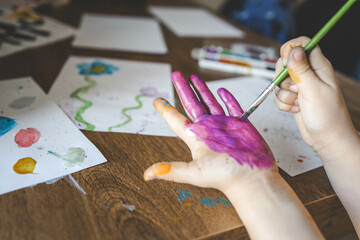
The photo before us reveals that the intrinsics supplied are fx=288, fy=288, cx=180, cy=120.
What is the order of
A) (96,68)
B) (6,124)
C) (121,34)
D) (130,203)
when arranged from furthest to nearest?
(121,34), (96,68), (6,124), (130,203)

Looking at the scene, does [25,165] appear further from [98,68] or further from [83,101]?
[98,68]

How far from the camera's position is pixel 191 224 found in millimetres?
408

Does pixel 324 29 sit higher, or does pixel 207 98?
pixel 324 29

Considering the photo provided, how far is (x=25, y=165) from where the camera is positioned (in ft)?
1.52

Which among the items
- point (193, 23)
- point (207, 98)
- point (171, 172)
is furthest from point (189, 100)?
point (193, 23)

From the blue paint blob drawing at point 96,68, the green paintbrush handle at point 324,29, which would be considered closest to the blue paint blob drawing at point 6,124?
the blue paint blob drawing at point 96,68

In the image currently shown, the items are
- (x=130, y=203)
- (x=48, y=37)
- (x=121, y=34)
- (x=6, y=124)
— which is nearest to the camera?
(x=130, y=203)

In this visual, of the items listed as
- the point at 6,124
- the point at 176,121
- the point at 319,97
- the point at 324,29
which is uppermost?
the point at 324,29

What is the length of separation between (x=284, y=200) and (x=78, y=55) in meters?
0.70

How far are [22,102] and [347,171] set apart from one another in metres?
0.65

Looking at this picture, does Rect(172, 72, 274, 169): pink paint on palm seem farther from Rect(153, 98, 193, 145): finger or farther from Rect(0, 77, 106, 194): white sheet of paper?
Rect(0, 77, 106, 194): white sheet of paper

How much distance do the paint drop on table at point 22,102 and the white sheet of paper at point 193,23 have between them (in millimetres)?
669

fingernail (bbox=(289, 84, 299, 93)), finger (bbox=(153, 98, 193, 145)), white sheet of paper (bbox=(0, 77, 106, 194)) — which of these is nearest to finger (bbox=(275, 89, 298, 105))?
fingernail (bbox=(289, 84, 299, 93))

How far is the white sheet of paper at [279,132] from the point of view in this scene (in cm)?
56
